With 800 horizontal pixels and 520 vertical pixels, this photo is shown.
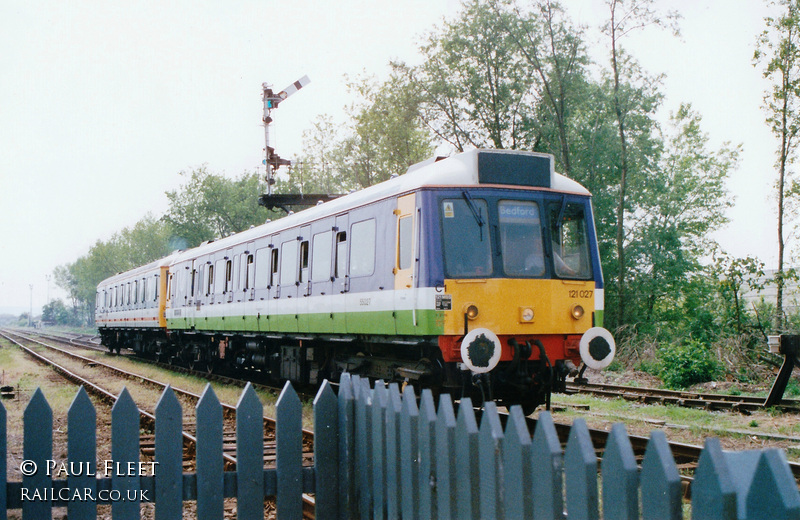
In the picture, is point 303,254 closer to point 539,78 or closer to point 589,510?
point 589,510

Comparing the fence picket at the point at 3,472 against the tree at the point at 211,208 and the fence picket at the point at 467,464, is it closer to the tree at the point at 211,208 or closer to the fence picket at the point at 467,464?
the fence picket at the point at 467,464

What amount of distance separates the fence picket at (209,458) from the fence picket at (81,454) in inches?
18.7

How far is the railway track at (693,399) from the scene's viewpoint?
11.4 m

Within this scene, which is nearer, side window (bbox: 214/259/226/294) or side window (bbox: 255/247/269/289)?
side window (bbox: 255/247/269/289)

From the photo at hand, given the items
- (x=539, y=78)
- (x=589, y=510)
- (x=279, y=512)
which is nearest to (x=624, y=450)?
(x=589, y=510)

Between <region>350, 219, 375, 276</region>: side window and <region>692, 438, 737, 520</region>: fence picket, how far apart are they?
8347mm

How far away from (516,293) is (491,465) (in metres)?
6.61

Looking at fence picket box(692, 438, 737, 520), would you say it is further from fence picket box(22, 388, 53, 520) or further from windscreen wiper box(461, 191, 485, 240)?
windscreen wiper box(461, 191, 485, 240)

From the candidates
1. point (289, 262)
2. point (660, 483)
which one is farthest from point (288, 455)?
point (289, 262)

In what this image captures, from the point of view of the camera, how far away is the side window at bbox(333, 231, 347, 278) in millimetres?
11281

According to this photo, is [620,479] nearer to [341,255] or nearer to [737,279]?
[341,255]

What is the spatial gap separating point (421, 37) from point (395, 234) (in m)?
23.7

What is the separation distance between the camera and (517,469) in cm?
271

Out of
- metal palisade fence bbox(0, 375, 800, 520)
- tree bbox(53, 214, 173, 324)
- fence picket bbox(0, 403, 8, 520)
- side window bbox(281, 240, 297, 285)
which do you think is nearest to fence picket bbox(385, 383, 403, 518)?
metal palisade fence bbox(0, 375, 800, 520)
